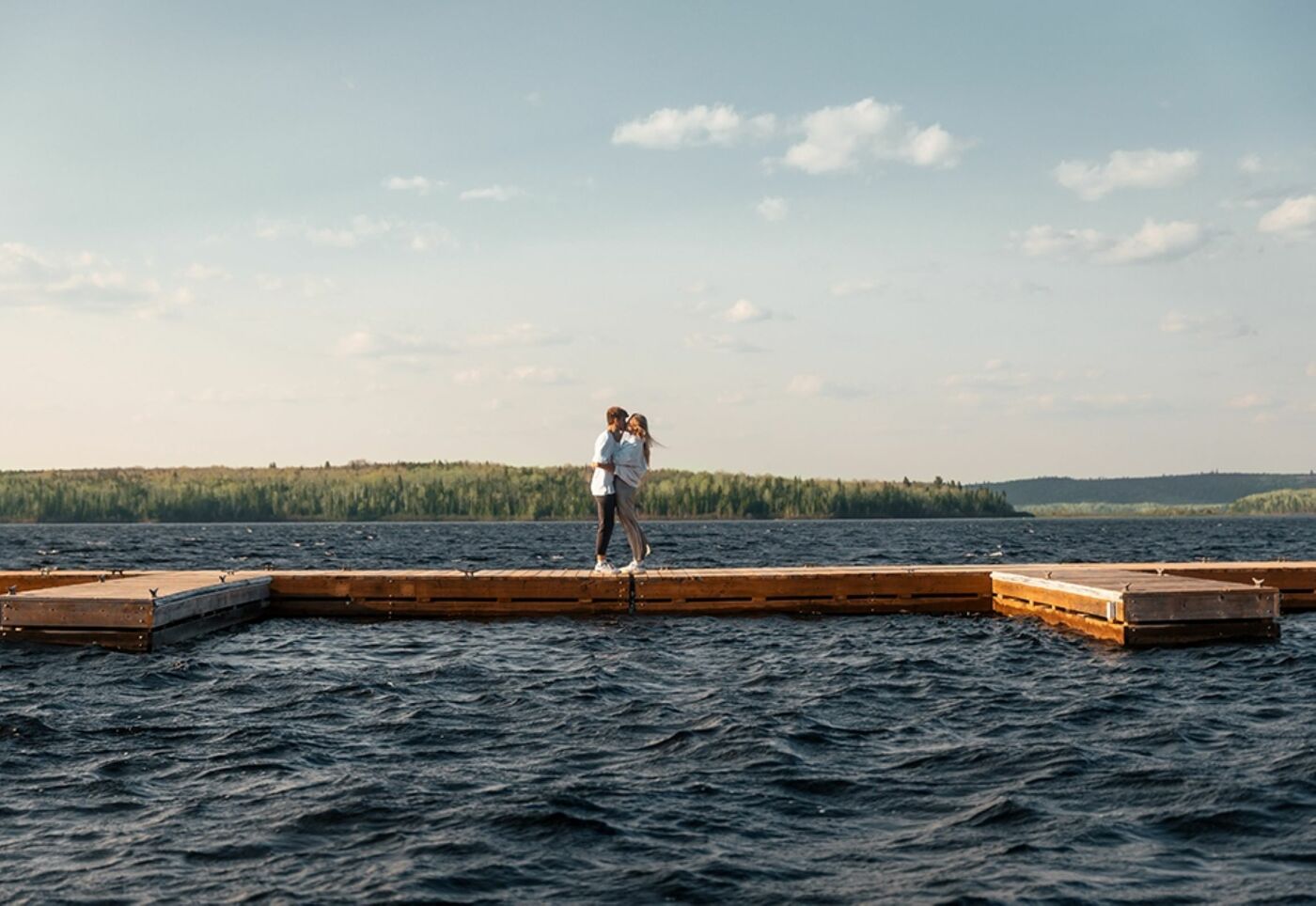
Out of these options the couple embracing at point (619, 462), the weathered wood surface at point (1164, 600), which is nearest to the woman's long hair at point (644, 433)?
the couple embracing at point (619, 462)

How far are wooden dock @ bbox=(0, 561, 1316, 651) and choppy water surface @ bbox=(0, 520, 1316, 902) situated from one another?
3.08ft

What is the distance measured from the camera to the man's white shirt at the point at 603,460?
61.6 ft

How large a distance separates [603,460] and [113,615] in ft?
23.9

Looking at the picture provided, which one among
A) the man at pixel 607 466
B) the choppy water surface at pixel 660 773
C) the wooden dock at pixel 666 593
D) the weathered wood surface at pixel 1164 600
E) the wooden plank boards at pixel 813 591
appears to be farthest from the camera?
the wooden plank boards at pixel 813 591

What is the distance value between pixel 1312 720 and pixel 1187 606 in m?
4.95

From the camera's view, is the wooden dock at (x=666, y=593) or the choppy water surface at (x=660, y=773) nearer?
the choppy water surface at (x=660, y=773)

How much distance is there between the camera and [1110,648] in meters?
16.6

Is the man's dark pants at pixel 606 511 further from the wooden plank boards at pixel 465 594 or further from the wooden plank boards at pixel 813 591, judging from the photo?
the wooden plank boards at pixel 813 591

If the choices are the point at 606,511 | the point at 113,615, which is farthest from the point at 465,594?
the point at 113,615

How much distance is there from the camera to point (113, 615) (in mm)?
16828

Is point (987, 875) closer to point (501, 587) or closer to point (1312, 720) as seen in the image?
point (1312, 720)

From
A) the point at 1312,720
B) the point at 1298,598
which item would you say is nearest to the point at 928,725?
the point at 1312,720

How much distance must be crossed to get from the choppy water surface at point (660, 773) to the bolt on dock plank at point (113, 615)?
1.40 feet

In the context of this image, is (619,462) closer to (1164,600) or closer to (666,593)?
(666,593)
